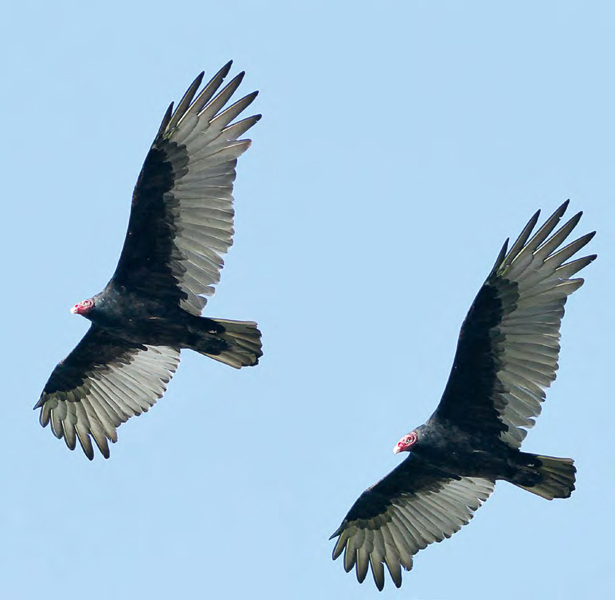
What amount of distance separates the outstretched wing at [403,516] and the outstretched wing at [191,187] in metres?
3.38

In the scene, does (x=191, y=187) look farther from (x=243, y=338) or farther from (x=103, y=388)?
(x=103, y=388)

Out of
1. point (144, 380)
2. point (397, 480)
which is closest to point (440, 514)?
point (397, 480)

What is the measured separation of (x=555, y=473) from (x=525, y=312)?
1.83 metres

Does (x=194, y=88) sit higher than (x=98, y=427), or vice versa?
(x=194, y=88)

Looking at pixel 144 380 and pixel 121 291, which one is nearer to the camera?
pixel 121 291

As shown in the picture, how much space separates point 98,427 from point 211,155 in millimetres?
4338

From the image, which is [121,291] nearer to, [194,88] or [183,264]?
[183,264]

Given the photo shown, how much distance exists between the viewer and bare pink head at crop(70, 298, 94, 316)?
17453 mm

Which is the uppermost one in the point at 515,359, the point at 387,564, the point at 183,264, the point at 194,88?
→ the point at 194,88

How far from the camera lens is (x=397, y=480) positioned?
58.6 ft

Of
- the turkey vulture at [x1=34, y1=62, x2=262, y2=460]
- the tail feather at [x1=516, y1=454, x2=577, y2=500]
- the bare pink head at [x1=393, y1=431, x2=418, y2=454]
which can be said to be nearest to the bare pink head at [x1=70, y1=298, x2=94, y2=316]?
the turkey vulture at [x1=34, y1=62, x2=262, y2=460]

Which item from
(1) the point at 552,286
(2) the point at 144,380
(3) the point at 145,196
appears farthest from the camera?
(2) the point at 144,380

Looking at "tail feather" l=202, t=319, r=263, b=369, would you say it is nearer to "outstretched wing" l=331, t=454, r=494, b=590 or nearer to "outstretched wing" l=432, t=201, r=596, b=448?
"outstretched wing" l=331, t=454, r=494, b=590

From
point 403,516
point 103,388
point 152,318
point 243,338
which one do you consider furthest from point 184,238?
point 403,516
